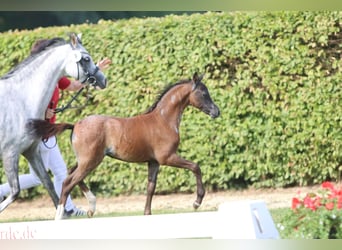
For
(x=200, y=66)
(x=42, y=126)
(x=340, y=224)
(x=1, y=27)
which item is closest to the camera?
(x=340, y=224)

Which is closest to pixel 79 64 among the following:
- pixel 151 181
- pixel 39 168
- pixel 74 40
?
pixel 74 40

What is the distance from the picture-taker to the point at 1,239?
6309 millimetres

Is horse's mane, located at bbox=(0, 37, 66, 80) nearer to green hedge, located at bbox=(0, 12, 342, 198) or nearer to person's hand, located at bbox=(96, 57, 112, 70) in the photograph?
person's hand, located at bbox=(96, 57, 112, 70)

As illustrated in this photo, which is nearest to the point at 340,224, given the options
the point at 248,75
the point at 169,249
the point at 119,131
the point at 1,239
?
the point at 169,249

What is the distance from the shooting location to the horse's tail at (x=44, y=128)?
7066 mm

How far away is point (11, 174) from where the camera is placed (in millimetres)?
7266

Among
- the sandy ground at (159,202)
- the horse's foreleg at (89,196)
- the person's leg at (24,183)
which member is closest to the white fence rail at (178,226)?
the horse's foreleg at (89,196)

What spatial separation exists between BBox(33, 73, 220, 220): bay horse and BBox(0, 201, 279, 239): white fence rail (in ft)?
3.64

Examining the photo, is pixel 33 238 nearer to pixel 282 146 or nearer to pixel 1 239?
pixel 1 239

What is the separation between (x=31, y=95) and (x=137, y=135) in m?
1.02

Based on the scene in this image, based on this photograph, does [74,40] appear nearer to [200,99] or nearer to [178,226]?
[200,99]

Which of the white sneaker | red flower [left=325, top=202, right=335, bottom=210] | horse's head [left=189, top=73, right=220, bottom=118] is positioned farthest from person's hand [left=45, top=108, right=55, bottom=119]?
red flower [left=325, top=202, right=335, bottom=210]

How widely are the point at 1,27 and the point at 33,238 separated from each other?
482 centimetres

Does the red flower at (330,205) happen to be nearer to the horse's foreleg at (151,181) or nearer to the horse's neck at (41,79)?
the horse's foreleg at (151,181)
